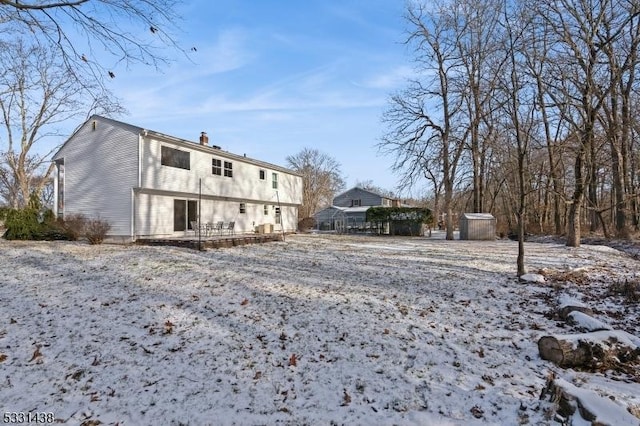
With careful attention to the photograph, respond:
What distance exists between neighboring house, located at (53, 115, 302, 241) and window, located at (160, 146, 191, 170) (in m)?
0.05

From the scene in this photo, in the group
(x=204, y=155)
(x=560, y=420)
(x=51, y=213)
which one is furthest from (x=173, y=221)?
(x=560, y=420)

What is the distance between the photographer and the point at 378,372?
3.92m

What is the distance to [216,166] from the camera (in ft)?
62.4

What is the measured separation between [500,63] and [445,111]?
1511cm

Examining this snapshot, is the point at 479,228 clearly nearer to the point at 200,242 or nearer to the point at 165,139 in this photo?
the point at 200,242

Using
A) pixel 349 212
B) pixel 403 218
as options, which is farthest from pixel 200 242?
pixel 349 212

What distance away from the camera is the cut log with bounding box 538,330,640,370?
4.10 m

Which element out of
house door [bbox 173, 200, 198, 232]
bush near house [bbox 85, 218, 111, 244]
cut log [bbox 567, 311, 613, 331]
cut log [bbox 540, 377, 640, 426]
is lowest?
cut log [bbox 540, 377, 640, 426]

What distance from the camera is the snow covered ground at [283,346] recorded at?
3.33 meters

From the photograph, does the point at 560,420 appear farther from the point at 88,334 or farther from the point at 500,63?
the point at 500,63

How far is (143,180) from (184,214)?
3072mm

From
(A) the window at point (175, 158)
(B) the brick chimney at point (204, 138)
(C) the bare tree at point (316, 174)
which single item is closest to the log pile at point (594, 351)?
(A) the window at point (175, 158)

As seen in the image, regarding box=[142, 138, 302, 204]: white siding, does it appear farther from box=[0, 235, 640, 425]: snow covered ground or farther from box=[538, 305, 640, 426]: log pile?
box=[538, 305, 640, 426]: log pile

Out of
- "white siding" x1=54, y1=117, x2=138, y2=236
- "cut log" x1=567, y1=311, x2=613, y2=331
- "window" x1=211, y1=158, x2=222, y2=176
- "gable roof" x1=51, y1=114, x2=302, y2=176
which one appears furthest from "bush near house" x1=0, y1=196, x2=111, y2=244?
"cut log" x1=567, y1=311, x2=613, y2=331
